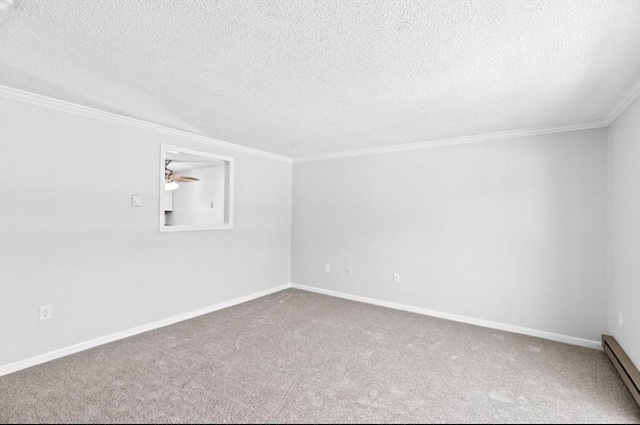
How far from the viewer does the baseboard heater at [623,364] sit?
2074 millimetres

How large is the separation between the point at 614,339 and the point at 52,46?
16.0ft

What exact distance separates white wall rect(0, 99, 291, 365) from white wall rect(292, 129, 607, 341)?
1924 millimetres

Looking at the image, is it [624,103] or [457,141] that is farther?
[457,141]

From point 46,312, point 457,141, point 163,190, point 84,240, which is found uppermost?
point 457,141

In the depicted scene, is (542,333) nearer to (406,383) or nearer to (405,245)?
(405,245)

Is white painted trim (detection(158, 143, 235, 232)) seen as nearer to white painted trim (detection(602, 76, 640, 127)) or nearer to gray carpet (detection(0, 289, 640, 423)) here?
gray carpet (detection(0, 289, 640, 423))

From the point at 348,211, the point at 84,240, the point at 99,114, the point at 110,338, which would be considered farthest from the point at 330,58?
the point at 110,338

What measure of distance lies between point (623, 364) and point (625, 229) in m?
1.06

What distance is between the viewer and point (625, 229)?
2508mm

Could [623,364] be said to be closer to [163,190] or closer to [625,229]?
[625,229]

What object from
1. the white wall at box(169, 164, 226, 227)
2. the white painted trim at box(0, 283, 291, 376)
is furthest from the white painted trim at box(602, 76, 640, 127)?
the white wall at box(169, 164, 226, 227)

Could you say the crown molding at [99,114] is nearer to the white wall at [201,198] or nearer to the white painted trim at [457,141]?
the white painted trim at [457,141]

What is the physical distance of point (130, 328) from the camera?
3.12 meters

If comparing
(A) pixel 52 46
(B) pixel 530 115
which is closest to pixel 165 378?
(A) pixel 52 46
